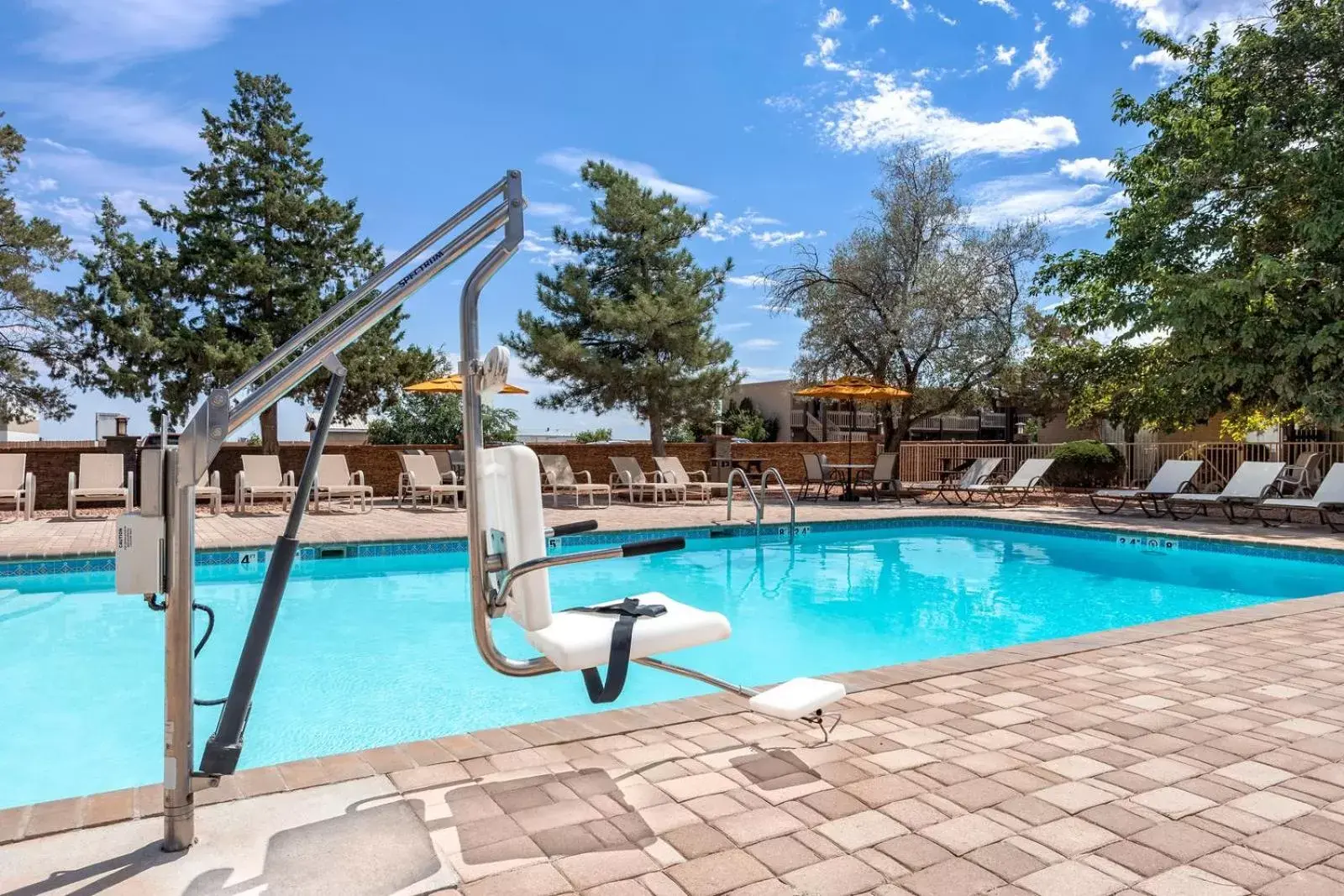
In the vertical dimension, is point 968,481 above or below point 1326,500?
above

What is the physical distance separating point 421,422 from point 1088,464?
562 inches

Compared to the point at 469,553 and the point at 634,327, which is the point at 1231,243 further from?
the point at 469,553

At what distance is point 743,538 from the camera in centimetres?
1185

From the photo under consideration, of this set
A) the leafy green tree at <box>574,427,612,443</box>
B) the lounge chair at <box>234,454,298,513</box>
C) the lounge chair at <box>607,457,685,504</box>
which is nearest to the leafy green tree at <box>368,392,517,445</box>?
the lounge chair at <box>607,457,685,504</box>

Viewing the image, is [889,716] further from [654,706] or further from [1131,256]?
[1131,256]

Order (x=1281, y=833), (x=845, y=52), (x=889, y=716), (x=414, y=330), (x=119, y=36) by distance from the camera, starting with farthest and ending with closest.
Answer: (x=414, y=330), (x=845, y=52), (x=119, y=36), (x=889, y=716), (x=1281, y=833)

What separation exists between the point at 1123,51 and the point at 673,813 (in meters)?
18.5

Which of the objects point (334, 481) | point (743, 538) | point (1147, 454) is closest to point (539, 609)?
point (743, 538)

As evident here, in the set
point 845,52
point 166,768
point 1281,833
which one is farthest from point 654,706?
point 845,52

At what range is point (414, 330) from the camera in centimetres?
2042

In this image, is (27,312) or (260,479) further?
(27,312)

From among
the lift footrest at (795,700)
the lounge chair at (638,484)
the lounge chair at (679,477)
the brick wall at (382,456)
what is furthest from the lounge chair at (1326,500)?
the lift footrest at (795,700)

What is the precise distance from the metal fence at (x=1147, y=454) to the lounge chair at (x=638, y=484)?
5.93m

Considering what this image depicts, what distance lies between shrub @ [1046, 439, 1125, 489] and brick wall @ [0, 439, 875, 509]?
4210 mm
